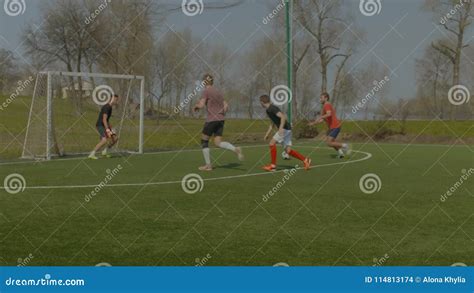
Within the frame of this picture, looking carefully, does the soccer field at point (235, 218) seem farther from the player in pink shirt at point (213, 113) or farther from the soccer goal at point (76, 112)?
the soccer goal at point (76, 112)

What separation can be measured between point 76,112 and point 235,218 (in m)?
14.8

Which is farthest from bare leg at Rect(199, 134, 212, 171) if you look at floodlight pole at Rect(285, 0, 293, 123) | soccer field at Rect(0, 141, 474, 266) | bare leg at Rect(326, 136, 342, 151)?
floodlight pole at Rect(285, 0, 293, 123)

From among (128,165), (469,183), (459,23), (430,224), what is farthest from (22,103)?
(459,23)

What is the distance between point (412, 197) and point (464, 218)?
6.04 ft

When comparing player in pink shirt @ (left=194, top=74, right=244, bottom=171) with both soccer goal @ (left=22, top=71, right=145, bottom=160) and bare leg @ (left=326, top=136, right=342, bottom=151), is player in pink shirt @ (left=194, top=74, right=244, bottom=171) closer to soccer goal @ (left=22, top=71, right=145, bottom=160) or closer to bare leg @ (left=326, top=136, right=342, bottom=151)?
bare leg @ (left=326, top=136, right=342, bottom=151)

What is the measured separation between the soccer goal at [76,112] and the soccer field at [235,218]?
460 cm

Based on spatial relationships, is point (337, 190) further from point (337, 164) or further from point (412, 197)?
point (337, 164)

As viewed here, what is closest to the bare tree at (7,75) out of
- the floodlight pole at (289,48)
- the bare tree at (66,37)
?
the bare tree at (66,37)

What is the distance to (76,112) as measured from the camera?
2064cm

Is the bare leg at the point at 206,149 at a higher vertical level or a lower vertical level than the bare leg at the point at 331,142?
lower

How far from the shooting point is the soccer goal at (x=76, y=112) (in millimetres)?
16859

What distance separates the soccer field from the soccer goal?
15.1 feet

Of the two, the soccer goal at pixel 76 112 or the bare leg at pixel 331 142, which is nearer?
the bare leg at pixel 331 142

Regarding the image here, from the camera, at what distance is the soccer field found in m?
5.47
